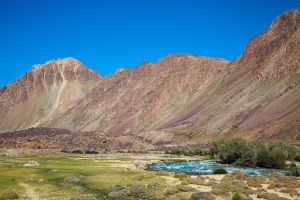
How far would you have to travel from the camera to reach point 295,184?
35.4 metres

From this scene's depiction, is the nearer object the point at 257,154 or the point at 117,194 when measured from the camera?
the point at 117,194

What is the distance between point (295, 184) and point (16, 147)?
352ft

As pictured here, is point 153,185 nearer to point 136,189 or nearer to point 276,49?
point 136,189

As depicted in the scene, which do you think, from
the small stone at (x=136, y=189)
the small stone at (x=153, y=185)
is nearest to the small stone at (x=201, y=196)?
the small stone at (x=136, y=189)

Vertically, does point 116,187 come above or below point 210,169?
below

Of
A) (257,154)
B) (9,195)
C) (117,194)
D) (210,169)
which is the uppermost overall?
(257,154)

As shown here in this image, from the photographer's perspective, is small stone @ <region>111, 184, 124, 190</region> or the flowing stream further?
the flowing stream

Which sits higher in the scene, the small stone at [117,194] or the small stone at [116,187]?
the small stone at [116,187]

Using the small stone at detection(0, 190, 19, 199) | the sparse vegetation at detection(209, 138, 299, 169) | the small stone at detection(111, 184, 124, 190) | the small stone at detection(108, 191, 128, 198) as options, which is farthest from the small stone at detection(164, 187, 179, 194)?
the sparse vegetation at detection(209, 138, 299, 169)

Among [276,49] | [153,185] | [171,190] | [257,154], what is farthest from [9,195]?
[276,49]

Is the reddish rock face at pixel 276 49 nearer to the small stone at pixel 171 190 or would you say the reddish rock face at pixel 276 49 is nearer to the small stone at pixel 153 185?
the small stone at pixel 153 185

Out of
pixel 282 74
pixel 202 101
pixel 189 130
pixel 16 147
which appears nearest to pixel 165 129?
pixel 189 130

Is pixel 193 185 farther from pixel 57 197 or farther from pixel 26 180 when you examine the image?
pixel 26 180

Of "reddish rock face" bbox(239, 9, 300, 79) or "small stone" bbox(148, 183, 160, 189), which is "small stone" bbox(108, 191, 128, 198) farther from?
"reddish rock face" bbox(239, 9, 300, 79)
